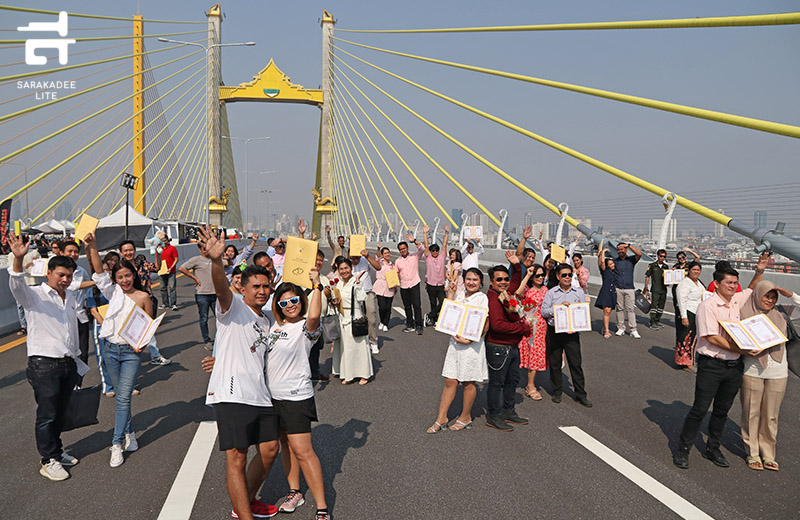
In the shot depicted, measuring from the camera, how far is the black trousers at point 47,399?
4246 mm

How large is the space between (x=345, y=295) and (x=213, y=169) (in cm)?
3017

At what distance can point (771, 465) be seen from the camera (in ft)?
14.8

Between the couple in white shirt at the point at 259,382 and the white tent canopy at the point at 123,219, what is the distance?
87.9ft

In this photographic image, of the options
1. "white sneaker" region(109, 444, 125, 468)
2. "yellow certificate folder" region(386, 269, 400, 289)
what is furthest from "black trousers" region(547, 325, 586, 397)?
"white sneaker" region(109, 444, 125, 468)

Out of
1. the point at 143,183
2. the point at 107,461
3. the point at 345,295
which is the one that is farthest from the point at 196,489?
the point at 143,183

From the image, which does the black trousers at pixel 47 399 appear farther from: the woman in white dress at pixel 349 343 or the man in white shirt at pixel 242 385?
the woman in white dress at pixel 349 343

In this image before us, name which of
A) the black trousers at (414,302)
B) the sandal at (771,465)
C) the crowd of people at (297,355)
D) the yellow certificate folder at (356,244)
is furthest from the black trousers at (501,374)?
the black trousers at (414,302)

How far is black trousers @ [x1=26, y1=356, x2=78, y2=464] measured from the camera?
425 cm

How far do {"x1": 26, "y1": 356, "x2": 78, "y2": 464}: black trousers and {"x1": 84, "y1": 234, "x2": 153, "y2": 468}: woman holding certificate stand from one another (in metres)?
0.41

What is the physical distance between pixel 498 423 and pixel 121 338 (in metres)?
3.30

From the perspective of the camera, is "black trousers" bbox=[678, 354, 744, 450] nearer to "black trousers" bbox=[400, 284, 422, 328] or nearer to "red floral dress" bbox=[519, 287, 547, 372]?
"red floral dress" bbox=[519, 287, 547, 372]

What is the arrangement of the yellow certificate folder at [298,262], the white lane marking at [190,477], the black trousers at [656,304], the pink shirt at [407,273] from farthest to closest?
the black trousers at [656,304]
the pink shirt at [407,273]
the yellow certificate folder at [298,262]
the white lane marking at [190,477]

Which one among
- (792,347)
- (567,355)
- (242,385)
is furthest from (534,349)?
(242,385)

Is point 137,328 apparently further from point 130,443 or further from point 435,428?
point 435,428
